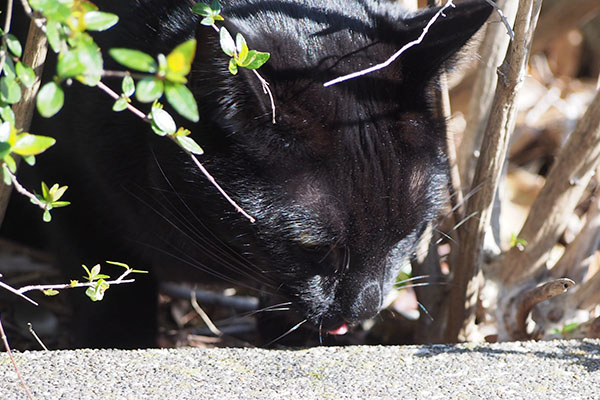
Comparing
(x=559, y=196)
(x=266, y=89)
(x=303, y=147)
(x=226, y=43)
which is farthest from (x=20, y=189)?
(x=559, y=196)

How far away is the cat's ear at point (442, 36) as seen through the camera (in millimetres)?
1482

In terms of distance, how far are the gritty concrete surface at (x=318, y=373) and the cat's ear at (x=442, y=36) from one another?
0.56 meters

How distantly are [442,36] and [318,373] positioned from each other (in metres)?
0.69

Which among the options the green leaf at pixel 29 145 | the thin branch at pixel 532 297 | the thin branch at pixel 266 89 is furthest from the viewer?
the thin branch at pixel 532 297

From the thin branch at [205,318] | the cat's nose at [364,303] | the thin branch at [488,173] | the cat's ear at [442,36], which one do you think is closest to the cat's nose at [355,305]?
the cat's nose at [364,303]

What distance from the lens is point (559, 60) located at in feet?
15.7

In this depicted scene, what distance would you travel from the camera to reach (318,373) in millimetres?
1365

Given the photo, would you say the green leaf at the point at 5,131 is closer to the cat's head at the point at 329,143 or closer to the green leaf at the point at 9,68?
the green leaf at the point at 9,68

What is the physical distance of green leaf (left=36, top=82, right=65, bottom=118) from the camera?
0.79 m

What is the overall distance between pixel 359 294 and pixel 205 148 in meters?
0.43

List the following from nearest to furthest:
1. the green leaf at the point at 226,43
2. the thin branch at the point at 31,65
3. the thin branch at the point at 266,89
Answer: the green leaf at the point at 226,43
the thin branch at the point at 266,89
the thin branch at the point at 31,65

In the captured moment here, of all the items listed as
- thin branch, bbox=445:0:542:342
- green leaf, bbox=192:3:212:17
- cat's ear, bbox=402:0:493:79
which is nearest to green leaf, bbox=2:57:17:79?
green leaf, bbox=192:3:212:17

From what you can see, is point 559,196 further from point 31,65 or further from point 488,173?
point 31,65

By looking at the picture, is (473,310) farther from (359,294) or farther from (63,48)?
(63,48)
